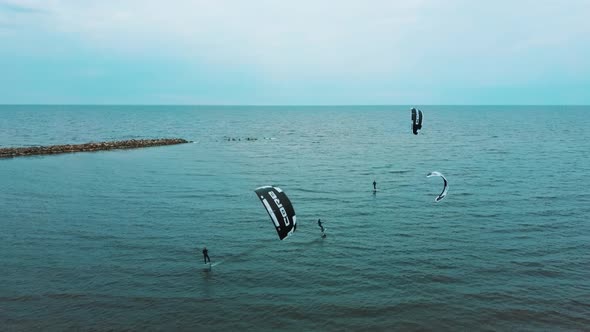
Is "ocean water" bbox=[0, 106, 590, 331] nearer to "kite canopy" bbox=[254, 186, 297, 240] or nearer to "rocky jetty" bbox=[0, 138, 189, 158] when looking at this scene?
"kite canopy" bbox=[254, 186, 297, 240]

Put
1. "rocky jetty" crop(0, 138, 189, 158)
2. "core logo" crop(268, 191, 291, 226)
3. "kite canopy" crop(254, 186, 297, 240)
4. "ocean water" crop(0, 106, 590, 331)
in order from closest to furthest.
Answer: "kite canopy" crop(254, 186, 297, 240) → "core logo" crop(268, 191, 291, 226) → "ocean water" crop(0, 106, 590, 331) → "rocky jetty" crop(0, 138, 189, 158)

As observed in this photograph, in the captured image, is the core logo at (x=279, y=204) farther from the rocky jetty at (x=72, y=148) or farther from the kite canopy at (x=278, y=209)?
the rocky jetty at (x=72, y=148)

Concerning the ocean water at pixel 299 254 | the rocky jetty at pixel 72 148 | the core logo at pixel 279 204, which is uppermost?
the core logo at pixel 279 204

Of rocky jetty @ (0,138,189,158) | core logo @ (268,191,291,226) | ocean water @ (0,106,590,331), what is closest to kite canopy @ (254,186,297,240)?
core logo @ (268,191,291,226)

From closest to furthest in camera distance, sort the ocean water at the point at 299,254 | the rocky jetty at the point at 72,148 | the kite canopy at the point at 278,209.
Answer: the kite canopy at the point at 278,209, the ocean water at the point at 299,254, the rocky jetty at the point at 72,148

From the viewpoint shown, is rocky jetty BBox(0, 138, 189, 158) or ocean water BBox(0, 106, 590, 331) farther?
rocky jetty BBox(0, 138, 189, 158)

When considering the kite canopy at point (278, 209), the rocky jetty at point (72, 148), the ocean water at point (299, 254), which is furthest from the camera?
the rocky jetty at point (72, 148)

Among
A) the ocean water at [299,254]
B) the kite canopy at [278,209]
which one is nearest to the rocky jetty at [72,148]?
the ocean water at [299,254]

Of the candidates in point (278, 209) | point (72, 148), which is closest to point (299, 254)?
point (278, 209)
